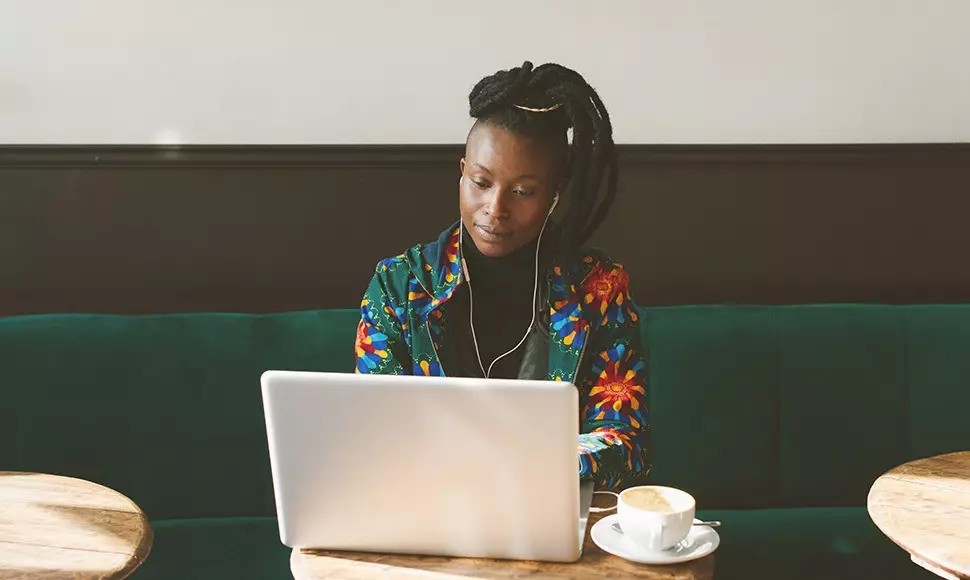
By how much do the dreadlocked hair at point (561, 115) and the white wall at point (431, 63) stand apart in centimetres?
72

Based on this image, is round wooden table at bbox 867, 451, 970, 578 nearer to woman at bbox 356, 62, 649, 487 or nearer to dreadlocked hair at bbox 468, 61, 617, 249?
woman at bbox 356, 62, 649, 487

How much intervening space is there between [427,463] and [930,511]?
777 millimetres

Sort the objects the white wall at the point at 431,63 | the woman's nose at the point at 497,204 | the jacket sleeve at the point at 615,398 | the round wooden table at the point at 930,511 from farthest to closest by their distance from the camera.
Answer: the white wall at the point at 431,63, the woman's nose at the point at 497,204, the jacket sleeve at the point at 615,398, the round wooden table at the point at 930,511

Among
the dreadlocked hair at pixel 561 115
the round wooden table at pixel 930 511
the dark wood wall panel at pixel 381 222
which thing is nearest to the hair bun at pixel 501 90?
the dreadlocked hair at pixel 561 115

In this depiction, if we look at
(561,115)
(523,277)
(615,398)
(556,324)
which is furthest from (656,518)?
(561,115)

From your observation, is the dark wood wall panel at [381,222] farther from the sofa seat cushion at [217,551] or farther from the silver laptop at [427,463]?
the silver laptop at [427,463]

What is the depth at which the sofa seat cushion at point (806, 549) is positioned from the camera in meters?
2.14

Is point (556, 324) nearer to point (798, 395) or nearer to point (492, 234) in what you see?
point (492, 234)

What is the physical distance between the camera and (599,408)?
1601 mm

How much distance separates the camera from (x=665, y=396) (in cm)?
230

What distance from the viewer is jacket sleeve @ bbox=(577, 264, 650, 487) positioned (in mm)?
1445

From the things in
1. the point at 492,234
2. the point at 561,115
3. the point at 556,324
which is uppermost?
the point at 561,115

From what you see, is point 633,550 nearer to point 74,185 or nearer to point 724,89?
point 724,89

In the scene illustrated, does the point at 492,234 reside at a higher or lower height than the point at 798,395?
higher
